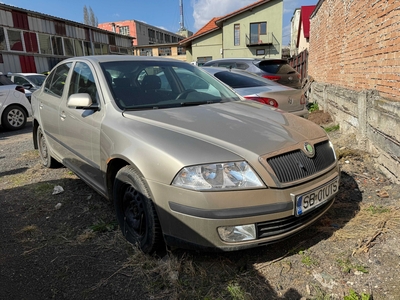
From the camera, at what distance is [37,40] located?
2041cm

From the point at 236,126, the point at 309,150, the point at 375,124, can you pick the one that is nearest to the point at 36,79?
the point at 236,126

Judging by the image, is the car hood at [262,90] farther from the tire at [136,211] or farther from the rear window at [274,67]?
the rear window at [274,67]

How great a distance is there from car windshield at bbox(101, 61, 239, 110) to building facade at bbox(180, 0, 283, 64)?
100ft

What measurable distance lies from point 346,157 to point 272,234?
112 inches

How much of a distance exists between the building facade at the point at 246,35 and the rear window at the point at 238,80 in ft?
92.4

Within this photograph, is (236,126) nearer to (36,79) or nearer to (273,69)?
(273,69)

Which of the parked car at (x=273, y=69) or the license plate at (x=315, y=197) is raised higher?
the parked car at (x=273, y=69)

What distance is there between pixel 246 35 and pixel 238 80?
1133 inches

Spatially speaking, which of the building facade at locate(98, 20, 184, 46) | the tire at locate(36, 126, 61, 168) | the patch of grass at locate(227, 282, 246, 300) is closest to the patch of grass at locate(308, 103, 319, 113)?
the tire at locate(36, 126, 61, 168)

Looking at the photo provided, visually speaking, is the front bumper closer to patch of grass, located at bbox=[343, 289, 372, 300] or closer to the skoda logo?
the skoda logo

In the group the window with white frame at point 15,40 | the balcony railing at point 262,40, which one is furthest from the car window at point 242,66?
the balcony railing at point 262,40

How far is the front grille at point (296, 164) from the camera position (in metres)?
2.06

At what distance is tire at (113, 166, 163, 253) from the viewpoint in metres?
2.24

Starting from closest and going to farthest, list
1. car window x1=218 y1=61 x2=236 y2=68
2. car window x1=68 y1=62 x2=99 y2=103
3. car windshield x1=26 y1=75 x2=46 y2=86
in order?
car window x1=68 y1=62 x2=99 y2=103, car window x1=218 y1=61 x2=236 y2=68, car windshield x1=26 y1=75 x2=46 y2=86
